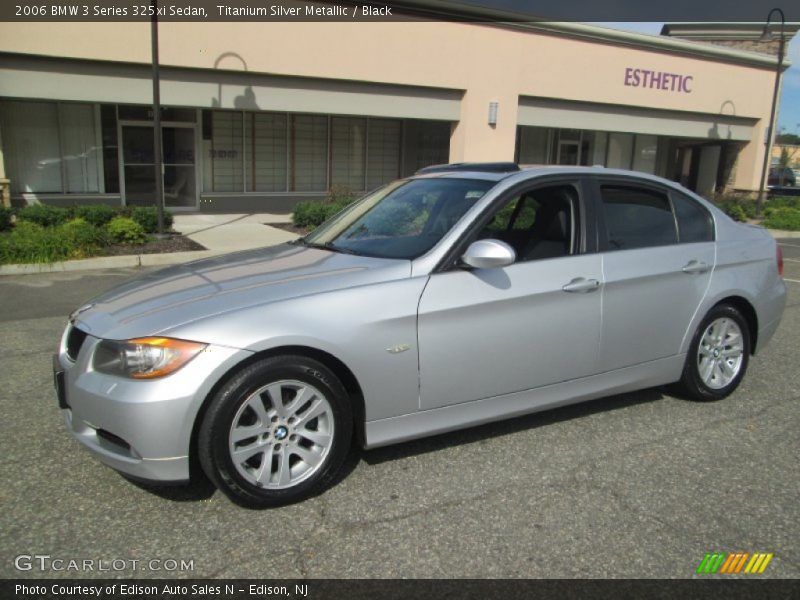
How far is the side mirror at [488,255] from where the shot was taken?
140 inches

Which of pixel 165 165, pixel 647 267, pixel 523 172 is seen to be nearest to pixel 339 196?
pixel 165 165

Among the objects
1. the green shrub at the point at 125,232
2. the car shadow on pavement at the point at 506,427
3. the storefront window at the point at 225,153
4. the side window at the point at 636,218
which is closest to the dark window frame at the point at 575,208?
the side window at the point at 636,218

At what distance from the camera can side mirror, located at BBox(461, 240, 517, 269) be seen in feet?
11.7

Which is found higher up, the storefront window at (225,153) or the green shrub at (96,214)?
the storefront window at (225,153)

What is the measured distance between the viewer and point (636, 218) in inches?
176

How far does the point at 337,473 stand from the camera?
3572mm

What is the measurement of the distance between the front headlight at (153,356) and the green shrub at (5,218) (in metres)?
11.3

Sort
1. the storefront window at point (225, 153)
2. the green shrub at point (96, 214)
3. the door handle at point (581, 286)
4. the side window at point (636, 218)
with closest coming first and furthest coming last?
the door handle at point (581, 286) < the side window at point (636, 218) < the green shrub at point (96, 214) < the storefront window at point (225, 153)

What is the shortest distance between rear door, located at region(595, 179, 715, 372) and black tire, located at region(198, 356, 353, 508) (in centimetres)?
179

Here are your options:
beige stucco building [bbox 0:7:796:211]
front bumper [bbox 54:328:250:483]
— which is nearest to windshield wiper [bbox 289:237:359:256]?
front bumper [bbox 54:328:250:483]

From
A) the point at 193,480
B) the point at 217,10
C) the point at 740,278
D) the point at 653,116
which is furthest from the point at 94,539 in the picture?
the point at 653,116

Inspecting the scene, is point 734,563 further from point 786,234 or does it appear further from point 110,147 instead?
point 786,234

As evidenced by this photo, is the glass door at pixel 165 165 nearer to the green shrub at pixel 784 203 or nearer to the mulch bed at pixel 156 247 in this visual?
the mulch bed at pixel 156 247

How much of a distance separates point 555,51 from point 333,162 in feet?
23.9
